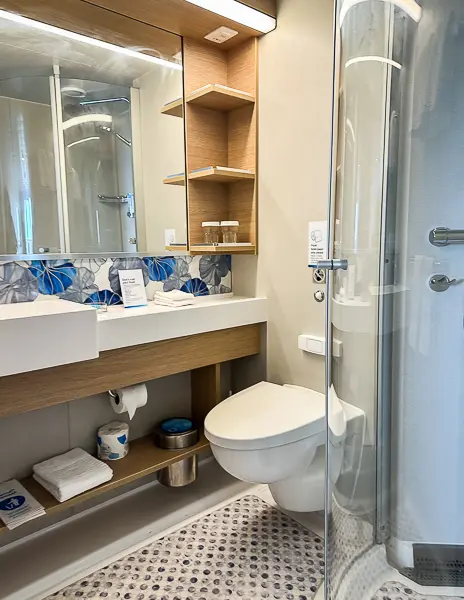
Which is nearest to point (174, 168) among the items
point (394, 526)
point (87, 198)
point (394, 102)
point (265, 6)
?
point (87, 198)

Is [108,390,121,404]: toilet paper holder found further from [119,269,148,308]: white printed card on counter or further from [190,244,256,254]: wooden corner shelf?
[190,244,256,254]: wooden corner shelf

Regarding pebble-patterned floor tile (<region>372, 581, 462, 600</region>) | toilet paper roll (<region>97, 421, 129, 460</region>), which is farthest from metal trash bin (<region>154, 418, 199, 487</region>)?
pebble-patterned floor tile (<region>372, 581, 462, 600</region>)

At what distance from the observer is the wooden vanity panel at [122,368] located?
55.1 inches

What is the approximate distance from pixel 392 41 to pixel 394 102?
0.55 ft

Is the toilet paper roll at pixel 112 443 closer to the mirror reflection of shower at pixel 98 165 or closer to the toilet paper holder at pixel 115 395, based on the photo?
the toilet paper holder at pixel 115 395

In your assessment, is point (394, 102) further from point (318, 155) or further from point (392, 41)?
point (318, 155)

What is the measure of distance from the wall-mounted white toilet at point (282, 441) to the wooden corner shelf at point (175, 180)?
3.23 ft

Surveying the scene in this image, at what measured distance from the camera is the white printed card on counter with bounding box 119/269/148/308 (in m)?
1.90

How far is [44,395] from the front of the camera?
4.74ft

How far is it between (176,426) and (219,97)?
4.85ft

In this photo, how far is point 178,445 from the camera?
1.96m

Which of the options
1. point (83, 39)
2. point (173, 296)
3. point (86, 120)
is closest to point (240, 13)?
point (83, 39)

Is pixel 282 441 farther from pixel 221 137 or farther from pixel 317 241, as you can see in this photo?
pixel 221 137

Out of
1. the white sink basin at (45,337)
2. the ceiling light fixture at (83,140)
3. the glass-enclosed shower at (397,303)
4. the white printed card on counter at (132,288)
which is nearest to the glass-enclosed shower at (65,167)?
the ceiling light fixture at (83,140)
